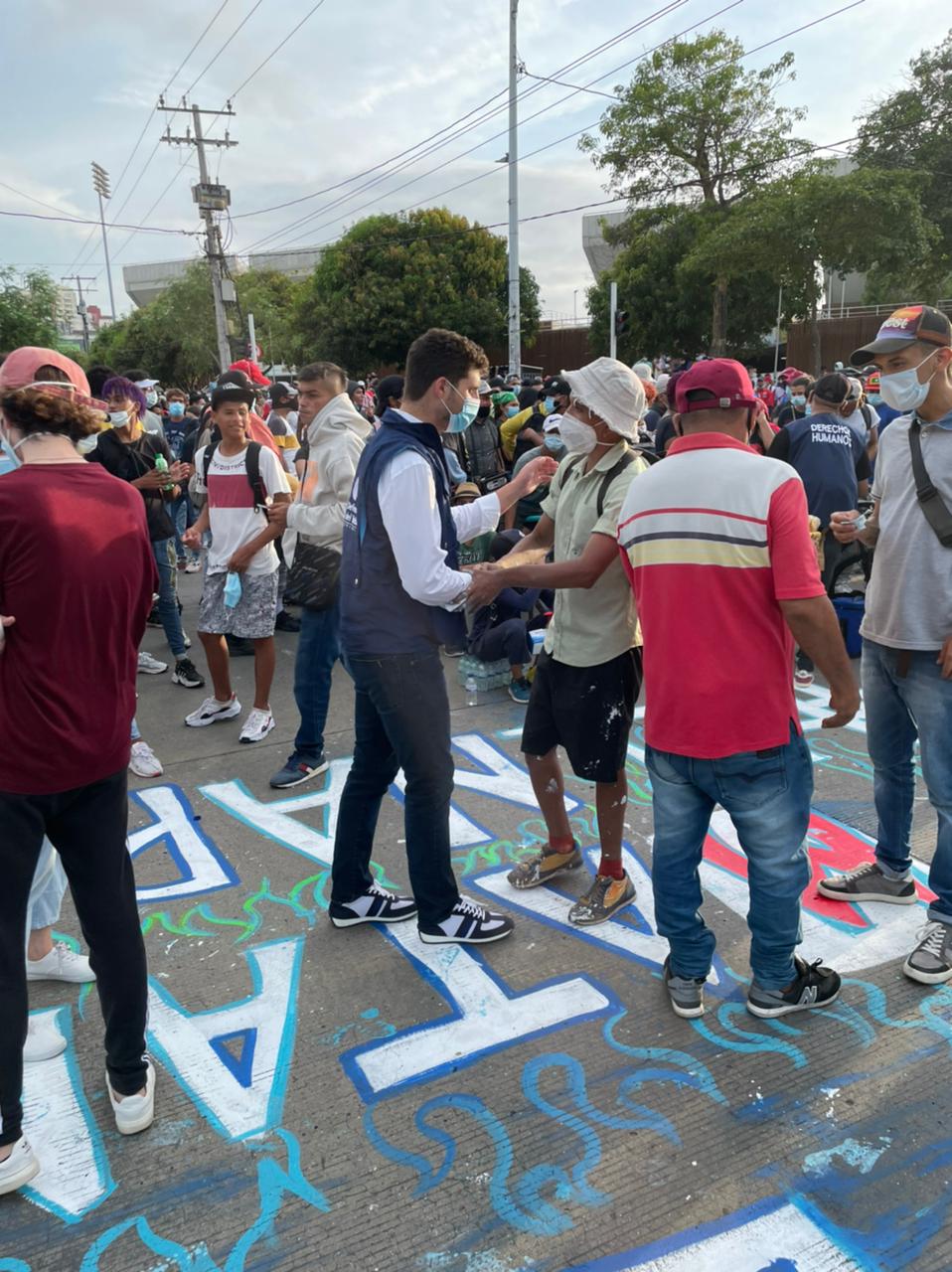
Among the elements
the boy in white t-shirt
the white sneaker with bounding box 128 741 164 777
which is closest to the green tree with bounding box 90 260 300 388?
the boy in white t-shirt

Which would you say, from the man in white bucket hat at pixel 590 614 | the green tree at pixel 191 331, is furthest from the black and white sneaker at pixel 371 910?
the green tree at pixel 191 331

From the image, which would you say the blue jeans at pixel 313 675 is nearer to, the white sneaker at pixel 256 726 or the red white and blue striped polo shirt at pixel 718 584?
the white sneaker at pixel 256 726

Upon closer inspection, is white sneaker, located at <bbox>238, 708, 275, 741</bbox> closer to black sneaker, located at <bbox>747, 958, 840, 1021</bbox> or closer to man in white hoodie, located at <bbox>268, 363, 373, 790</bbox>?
man in white hoodie, located at <bbox>268, 363, 373, 790</bbox>

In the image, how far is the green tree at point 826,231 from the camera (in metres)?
21.2

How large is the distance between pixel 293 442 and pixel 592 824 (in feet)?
16.1

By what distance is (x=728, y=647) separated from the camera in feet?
7.20

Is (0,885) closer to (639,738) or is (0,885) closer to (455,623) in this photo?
(455,623)

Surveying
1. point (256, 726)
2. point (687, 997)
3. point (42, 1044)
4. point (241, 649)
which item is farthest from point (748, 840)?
point (241, 649)

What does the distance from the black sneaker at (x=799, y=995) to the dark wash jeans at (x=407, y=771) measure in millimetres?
996

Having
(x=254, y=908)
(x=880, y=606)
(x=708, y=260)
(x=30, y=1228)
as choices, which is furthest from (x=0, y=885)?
(x=708, y=260)

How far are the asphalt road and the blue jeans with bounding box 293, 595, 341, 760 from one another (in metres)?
1.03

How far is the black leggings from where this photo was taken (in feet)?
6.35

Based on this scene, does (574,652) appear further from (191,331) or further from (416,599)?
(191,331)

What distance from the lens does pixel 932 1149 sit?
6.66 ft
